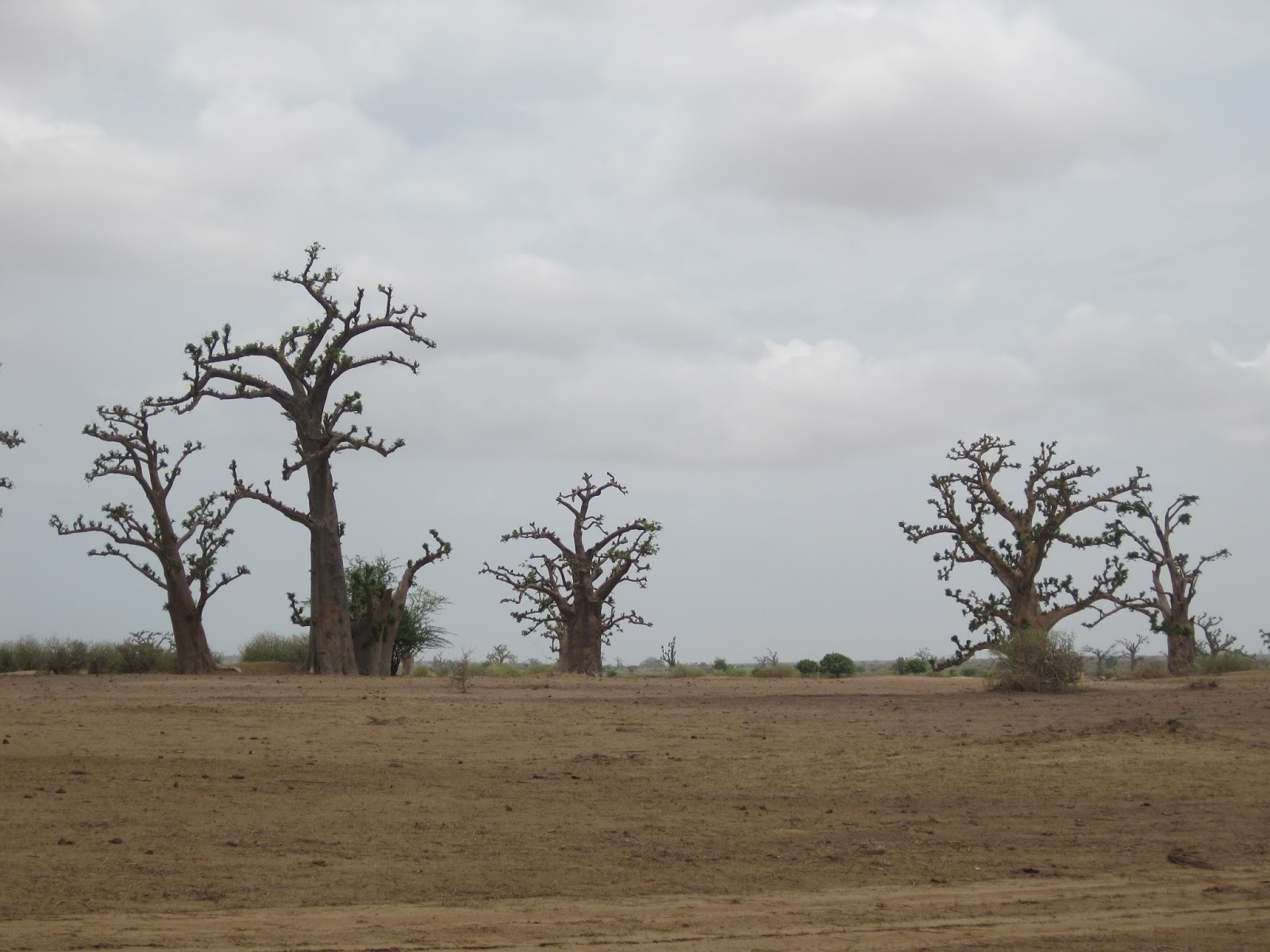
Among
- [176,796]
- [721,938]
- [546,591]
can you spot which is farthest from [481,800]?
[546,591]

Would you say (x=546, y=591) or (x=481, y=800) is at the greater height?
(x=546, y=591)

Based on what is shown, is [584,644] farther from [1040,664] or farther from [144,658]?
[1040,664]

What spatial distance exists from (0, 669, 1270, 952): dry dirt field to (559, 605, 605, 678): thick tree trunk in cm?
1503

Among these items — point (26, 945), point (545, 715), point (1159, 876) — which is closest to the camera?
point (26, 945)

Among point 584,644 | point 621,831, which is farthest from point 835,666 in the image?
point 621,831

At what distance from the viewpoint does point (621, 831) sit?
858cm

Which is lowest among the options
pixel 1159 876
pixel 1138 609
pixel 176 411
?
pixel 1159 876

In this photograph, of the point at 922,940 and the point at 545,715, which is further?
the point at 545,715

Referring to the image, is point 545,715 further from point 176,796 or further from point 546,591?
point 546,591

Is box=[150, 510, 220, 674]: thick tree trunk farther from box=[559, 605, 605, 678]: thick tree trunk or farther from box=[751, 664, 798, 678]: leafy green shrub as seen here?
box=[751, 664, 798, 678]: leafy green shrub

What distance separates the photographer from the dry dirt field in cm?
619

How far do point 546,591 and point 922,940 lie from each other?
25112 millimetres

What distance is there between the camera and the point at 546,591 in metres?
30.9

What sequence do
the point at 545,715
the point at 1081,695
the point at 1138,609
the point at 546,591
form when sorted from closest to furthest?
1. the point at 545,715
2. the point at 1081,695
3. the point at 1138,609
4. the point at 546,591
